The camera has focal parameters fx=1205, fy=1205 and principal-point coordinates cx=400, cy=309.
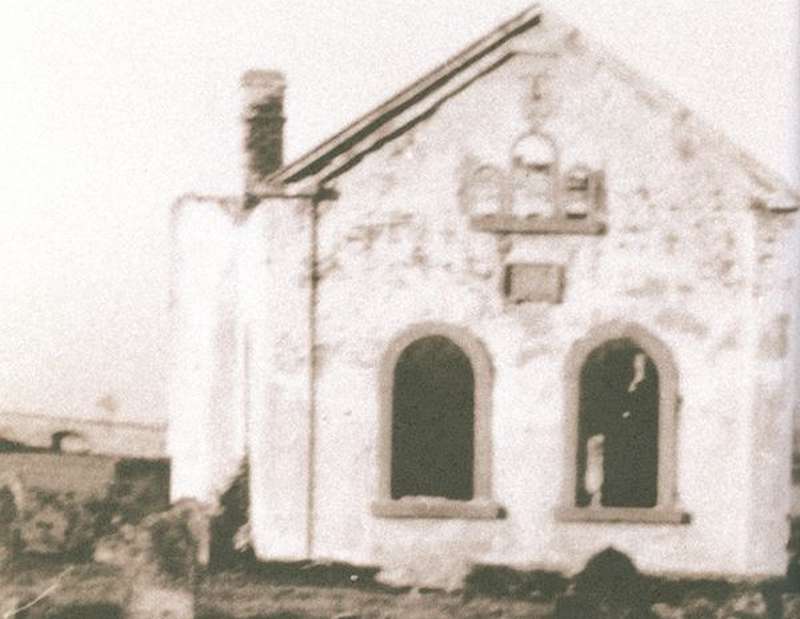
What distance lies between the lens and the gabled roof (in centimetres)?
1248

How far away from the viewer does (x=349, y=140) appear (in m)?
12.7

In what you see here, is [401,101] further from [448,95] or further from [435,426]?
[435,426]

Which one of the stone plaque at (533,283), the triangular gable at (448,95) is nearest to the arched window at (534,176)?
the stone plaque at (533,283)

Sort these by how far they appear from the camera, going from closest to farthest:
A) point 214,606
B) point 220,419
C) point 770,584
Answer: point 214,606 < point 770,584 < point 220,419

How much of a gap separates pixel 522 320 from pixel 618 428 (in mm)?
1842

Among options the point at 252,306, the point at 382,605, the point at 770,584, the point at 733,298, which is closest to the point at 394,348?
the point at 252,306

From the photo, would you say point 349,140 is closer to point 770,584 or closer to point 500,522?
point 500,522

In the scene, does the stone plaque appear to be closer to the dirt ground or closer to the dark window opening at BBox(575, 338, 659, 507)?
the dark window opening at BBox(575, 338, 659, 507)

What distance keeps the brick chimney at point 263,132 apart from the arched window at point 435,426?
265 centimetres

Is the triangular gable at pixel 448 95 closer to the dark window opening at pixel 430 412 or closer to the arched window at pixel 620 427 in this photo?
the arched window at pixel 620 427

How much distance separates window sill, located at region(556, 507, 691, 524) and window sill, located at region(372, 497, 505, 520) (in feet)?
2.35

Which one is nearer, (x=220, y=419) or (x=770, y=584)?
(x=770, y=584)

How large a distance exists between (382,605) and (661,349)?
396 centimetres

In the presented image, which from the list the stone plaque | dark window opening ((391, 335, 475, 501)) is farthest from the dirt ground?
the stone plaque
